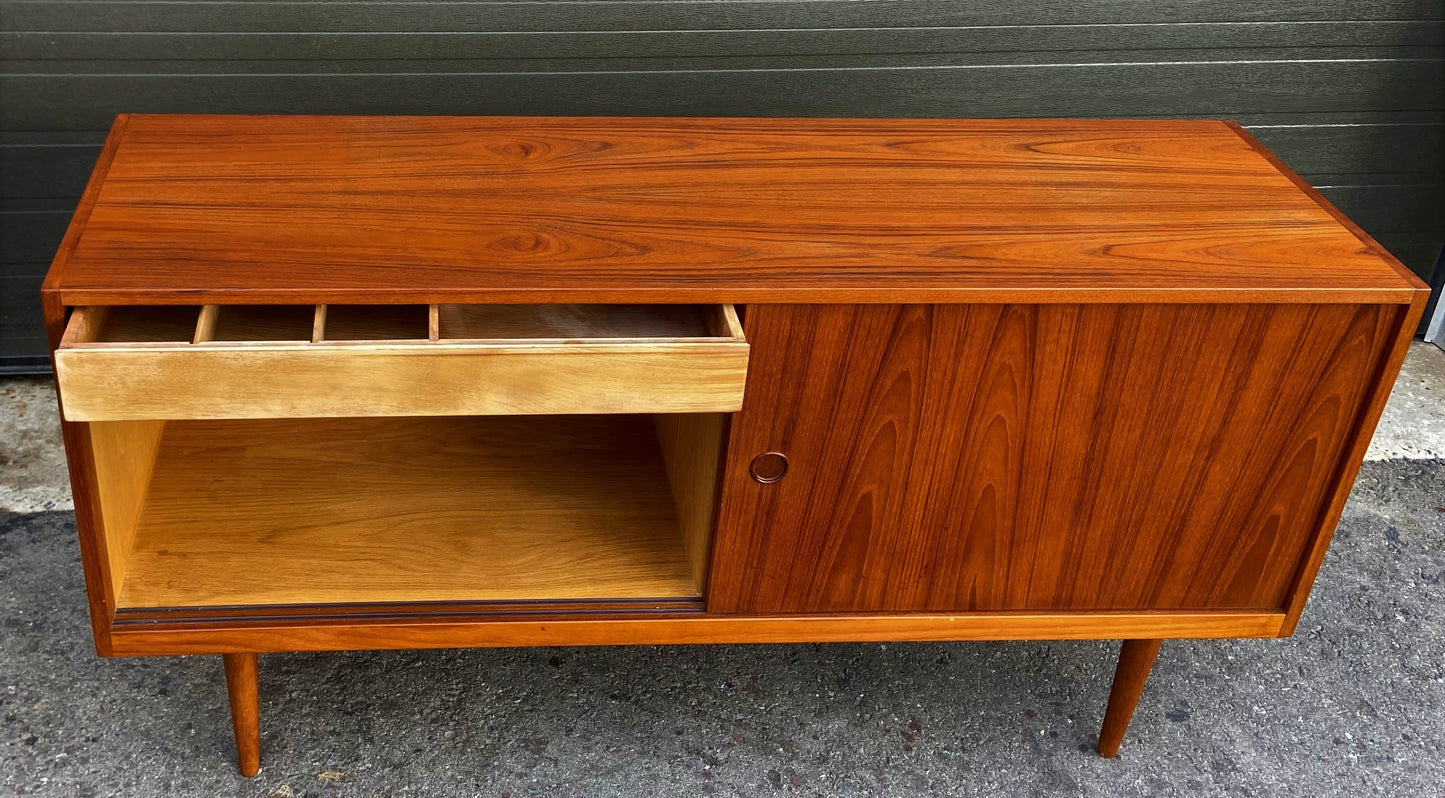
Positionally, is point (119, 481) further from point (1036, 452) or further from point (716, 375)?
point (1036, 452)

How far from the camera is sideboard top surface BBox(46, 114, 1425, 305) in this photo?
1238 mm

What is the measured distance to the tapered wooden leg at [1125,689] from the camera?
1.62 metres

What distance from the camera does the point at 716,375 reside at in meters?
1.24

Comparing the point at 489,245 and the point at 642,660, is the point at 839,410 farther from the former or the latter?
the point at 642,660

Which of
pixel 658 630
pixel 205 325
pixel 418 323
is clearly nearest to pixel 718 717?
pixel 658 630

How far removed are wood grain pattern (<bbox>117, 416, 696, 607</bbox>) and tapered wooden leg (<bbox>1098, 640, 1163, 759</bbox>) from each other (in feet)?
1.87

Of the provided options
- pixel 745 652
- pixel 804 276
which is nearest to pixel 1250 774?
pixel 745 652

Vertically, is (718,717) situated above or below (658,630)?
below

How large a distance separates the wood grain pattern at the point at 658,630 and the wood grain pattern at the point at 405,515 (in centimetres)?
3

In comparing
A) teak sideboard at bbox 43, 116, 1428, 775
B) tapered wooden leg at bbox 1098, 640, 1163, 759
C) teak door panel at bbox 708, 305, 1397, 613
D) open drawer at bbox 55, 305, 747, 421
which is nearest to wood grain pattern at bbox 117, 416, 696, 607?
teak sideboard at bbox 43, 116, 1428, 775

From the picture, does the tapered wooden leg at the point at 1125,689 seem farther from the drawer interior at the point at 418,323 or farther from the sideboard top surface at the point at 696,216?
the drawer interior at the point at 418,323

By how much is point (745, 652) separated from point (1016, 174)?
29.6 inches

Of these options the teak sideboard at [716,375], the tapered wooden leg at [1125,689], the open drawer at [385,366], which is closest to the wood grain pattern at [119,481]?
the teak sideboard at [716,375]

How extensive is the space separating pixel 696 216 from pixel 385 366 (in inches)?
14.9
